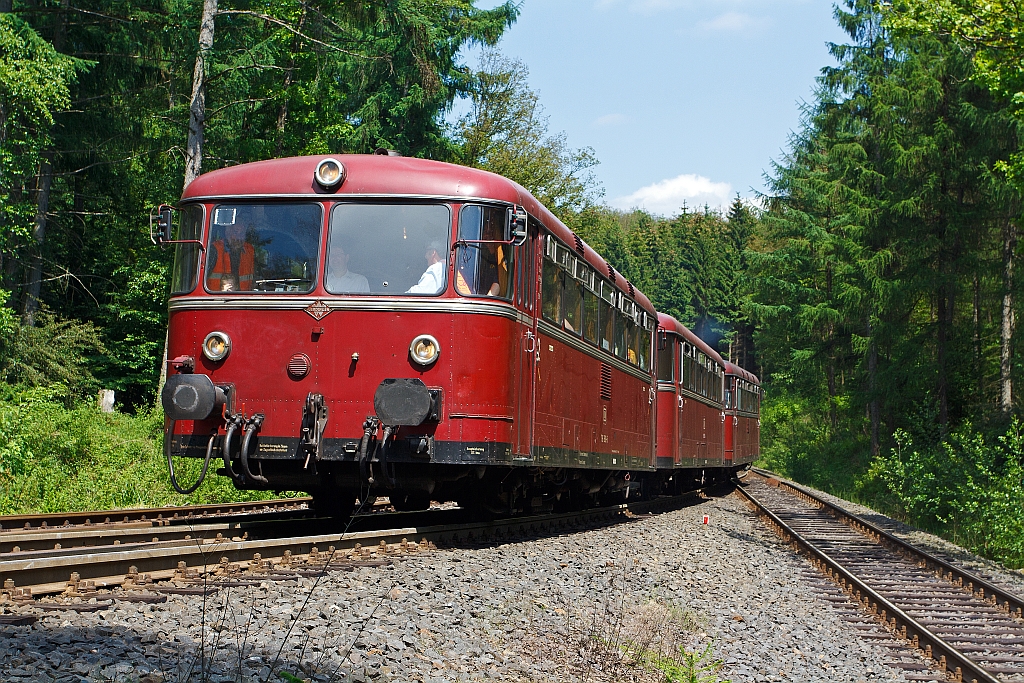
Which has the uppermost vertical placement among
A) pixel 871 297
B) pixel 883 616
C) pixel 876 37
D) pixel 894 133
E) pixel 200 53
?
pixel 876 37

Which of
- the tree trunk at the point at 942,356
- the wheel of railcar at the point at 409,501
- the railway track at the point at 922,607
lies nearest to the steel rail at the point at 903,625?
the railway track at the point at 922,607

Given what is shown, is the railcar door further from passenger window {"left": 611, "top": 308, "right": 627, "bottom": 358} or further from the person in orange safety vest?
passenger window {"left": 611, "top": 308, "right": 627, "bottom": 358}

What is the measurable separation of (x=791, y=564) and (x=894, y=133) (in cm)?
1994

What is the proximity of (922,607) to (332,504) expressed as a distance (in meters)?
6.15

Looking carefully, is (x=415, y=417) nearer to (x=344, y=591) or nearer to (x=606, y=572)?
(x=344, y=591)

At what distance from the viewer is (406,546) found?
9.17m

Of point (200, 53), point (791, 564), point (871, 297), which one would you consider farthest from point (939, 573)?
point (871, 297)

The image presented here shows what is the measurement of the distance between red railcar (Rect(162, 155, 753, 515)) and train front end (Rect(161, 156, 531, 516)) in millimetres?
13

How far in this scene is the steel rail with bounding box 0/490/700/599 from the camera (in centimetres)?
599

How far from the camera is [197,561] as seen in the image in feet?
23.6

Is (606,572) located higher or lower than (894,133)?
lower

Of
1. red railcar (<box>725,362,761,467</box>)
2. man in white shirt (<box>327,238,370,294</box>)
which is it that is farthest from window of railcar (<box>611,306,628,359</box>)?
red railcar (<box>725,362,761,467</box>)

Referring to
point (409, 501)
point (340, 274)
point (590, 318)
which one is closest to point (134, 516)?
point (409, 501)

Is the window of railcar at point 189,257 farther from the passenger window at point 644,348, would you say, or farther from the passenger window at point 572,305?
the passenger window at point 644,348
